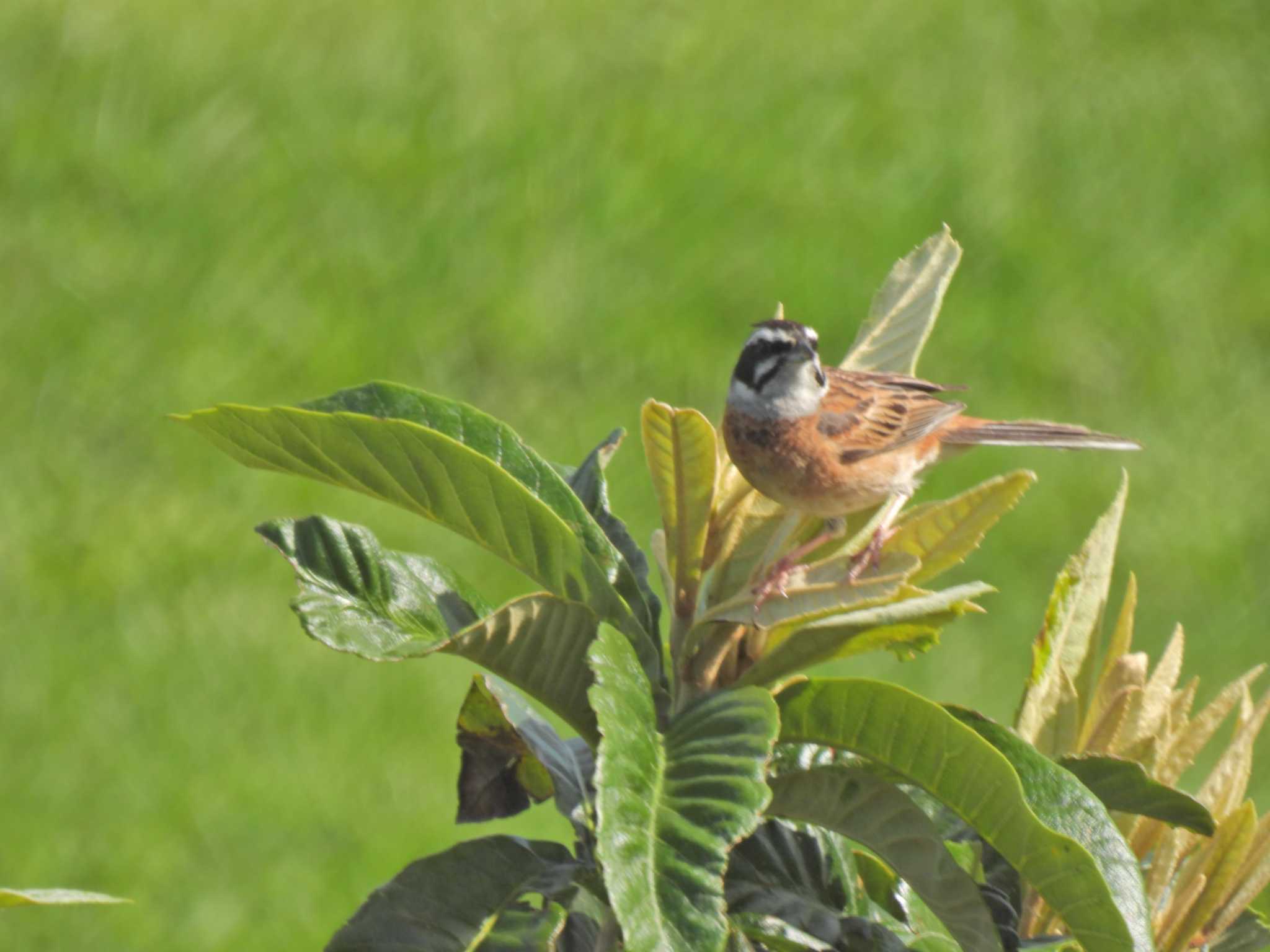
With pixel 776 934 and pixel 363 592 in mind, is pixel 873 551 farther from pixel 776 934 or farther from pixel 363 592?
pixel 363 592

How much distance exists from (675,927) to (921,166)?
5566 millimetres

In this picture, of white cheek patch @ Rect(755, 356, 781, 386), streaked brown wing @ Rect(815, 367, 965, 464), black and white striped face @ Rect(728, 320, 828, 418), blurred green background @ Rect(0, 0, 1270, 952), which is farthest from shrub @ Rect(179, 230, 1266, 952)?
blurred green background @ Rect(0, 0, 1270, 952)

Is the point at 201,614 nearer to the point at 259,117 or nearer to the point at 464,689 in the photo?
the point at 464,689

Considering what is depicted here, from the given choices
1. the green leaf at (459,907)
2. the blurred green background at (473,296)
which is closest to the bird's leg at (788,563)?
the green leaf at (459,907)

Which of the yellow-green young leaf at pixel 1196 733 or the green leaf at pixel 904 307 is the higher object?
the green leaf at pixel 904 307

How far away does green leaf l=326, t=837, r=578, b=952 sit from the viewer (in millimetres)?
1546

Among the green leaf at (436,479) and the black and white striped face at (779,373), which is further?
the black and white striped face at (779,373)

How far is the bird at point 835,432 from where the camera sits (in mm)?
1918

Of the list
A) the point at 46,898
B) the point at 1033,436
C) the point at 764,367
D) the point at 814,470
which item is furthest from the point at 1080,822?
the point at 1033,436

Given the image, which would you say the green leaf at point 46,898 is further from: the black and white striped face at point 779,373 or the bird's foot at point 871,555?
the black and white striped face at point 779,373

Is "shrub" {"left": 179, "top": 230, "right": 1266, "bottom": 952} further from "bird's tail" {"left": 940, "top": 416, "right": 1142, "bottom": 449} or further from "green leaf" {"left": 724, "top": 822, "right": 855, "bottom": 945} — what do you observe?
"bird's tail" {"left": 940, "top": 416, "right": 1142, "bottom": 449}

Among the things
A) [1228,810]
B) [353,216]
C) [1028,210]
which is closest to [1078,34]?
[1028,210]

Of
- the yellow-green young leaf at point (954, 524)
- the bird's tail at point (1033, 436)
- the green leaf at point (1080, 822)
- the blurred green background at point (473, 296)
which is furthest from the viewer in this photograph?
the blurred green background at point (473, 296)

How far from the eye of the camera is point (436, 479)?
5.04 ft
